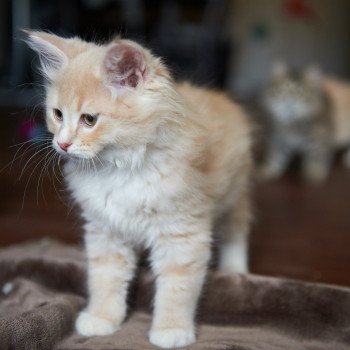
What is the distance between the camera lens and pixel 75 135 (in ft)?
3.77

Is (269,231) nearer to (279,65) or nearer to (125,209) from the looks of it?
(125,209)

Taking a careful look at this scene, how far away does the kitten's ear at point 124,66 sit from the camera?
1.09 meters

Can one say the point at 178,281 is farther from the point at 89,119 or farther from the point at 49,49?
the point at 49,49

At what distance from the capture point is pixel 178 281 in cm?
131

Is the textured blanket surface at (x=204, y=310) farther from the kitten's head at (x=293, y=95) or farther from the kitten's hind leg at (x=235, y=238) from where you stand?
the kitten's head at (x=293, y=95)

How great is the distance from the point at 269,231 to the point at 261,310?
846mm

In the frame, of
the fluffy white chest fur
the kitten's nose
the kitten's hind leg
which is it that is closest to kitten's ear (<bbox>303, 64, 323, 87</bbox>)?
the kitten's hind leg

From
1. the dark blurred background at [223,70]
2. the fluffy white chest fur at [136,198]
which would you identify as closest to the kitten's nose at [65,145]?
the fluffy white chest fur at [136,198]

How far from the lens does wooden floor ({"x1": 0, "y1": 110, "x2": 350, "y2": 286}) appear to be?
188cm

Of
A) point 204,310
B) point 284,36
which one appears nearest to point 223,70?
point 284,36

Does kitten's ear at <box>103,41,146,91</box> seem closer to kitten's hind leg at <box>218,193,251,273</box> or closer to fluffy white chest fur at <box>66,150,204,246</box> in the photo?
fluffy white chest fur at <box>66,150,204,246</box>

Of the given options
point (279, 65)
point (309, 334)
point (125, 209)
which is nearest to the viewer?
point (125, 209)

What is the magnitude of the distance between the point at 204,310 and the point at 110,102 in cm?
63

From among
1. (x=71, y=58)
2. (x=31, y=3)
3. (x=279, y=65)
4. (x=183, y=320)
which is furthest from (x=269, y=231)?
(x=31, y=3)
